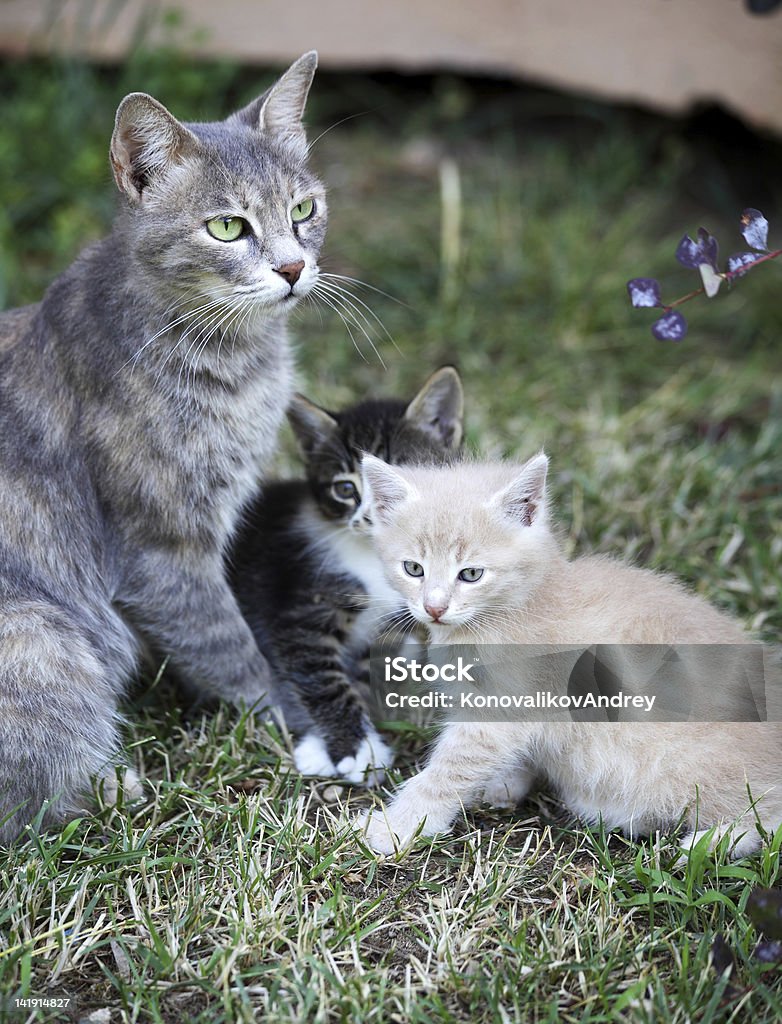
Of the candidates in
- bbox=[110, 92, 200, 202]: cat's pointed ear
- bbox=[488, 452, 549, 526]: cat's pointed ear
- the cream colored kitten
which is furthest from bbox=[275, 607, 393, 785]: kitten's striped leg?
bbox=[110, 92, 200, 202]: cat's pointed ear

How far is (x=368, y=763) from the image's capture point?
3.02 m

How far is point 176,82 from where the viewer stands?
5355 millimetres

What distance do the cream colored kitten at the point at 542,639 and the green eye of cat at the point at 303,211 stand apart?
0.75m

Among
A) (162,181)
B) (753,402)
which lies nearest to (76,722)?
(162,181)

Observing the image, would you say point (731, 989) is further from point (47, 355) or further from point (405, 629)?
point (47, 355)

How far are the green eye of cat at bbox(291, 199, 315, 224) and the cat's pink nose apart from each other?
1150mm

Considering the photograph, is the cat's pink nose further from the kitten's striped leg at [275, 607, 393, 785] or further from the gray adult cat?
the gray adult cat

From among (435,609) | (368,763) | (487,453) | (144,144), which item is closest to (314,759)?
(368,763)

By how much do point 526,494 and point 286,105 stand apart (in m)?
1.35

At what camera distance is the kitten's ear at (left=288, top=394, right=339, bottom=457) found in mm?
3314

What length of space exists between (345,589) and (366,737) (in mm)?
455

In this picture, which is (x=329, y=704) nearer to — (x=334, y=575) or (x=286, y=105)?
(x=334, y=575)

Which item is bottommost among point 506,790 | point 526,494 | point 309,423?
point 506,790

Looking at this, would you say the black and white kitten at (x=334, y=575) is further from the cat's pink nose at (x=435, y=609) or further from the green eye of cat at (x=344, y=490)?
the cat's pink nose at (x=435, y=609)
